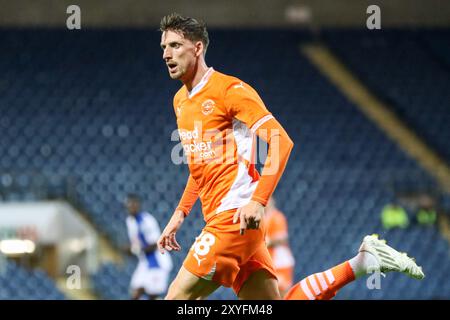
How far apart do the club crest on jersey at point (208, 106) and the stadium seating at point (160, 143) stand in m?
6.02

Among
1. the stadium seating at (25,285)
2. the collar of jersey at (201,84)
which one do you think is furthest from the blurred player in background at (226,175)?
the stadium seating at (25,285)

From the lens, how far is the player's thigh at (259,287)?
452 cm

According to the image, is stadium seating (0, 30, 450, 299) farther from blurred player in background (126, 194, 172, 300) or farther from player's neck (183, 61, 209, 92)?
player's neck (183, 61, 209, 92)

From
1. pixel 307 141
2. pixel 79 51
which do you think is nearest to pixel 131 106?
pixel 79 51

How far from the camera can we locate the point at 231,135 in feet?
15.0

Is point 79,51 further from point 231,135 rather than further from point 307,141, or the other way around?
point 231,135

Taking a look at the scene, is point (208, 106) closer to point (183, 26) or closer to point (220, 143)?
point (220, 143)

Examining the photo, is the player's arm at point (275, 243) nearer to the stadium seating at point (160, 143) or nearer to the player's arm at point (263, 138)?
the stadium seating at point (160, 143)

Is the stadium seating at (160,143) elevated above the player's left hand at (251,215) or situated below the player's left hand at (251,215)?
above

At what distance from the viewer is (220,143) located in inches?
179

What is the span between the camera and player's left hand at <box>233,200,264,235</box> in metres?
4.19

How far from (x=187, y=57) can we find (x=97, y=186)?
7.30m

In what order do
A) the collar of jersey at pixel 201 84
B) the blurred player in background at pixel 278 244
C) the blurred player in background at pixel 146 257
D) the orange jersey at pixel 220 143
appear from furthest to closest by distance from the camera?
the blurred player in background at pixel 146 257 < the blurred player in background at pixel 278 244 < the collar of jersey at pixel 201 84 < the orange jersey at pixel 220 143

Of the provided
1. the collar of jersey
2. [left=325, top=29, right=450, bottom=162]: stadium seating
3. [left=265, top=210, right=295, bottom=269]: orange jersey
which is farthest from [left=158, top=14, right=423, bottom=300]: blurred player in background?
[left=325, top=29, right=450, bottom=162]: stadium seating
